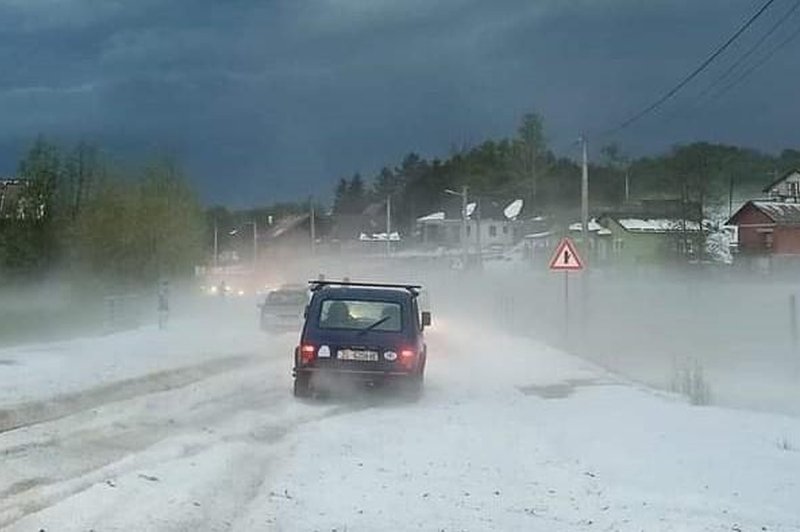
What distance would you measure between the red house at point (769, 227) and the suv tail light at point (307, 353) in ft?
201

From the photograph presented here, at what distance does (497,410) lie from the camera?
15.3 m

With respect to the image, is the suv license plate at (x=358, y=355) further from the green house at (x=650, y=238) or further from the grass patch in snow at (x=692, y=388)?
the green house at (x=650, y=238)

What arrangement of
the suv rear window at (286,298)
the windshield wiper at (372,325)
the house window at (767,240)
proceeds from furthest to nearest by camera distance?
the house window at (767,240)
the suv rear window at (286,298)
the windshield wiper at (372,325)

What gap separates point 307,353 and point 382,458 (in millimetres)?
5487

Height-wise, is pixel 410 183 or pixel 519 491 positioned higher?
pixel 410 183

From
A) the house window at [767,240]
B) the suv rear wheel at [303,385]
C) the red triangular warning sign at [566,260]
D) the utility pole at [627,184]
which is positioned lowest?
the suv rear wheel at [303,385]

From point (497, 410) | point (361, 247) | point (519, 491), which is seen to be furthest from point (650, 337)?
point (361, 247)

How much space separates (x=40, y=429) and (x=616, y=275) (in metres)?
58.0

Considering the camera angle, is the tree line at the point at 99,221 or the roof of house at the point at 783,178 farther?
the roof of house at the point at 783,178

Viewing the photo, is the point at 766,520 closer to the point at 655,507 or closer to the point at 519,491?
the point at 655,507

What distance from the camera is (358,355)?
16531mm

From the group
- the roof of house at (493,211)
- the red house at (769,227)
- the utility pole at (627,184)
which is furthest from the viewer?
the roof of house at (493,211)

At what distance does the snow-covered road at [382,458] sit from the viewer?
8.60 metres

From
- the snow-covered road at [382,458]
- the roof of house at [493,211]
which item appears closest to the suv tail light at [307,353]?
the snow-covered road at [382,458]
